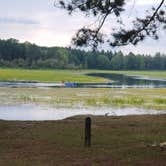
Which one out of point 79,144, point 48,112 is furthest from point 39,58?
point 79,144

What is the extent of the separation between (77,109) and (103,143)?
79.1 feet

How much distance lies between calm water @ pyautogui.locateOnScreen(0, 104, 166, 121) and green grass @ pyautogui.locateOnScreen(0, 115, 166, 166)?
12551mm

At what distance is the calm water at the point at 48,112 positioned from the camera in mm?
34725

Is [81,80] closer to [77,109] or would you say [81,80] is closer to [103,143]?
[77,109]

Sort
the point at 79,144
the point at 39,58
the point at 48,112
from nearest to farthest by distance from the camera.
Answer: the point at 79,144 → the point at 48,112 → the point at 39,58

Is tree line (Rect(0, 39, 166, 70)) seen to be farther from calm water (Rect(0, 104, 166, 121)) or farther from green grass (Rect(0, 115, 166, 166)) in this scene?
green grass (Rect(0, 115, 166, 166))

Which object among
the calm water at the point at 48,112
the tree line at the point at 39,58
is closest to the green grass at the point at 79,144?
the calm water at the point at 48,112

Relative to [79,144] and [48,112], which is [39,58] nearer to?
[48,112]

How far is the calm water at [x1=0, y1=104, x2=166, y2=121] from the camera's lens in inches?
1367

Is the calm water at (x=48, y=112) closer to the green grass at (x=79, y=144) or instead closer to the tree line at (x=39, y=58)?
the green grass at (x=79, y=144)

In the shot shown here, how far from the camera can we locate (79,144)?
1573 centimetres

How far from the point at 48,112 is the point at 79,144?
864 inches

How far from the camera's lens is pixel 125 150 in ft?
47.0

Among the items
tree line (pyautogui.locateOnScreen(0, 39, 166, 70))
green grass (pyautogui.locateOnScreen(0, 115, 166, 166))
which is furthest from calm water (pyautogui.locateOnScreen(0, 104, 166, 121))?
tree line (pyautogui.locateOnScreen(0, 39, 166, 70))
